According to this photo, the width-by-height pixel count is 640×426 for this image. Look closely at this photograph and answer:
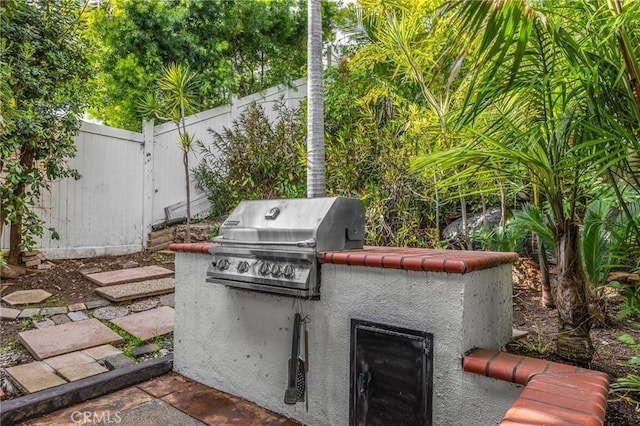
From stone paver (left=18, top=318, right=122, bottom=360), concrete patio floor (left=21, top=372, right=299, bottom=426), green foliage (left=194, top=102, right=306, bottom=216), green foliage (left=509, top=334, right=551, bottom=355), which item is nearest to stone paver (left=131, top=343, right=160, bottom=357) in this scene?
stone paver (left=18, top=318, right=122, bottom=360)

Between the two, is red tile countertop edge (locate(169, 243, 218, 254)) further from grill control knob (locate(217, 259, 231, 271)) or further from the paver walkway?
the paver walkway

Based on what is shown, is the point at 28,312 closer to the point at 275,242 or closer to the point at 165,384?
the point at 165,384

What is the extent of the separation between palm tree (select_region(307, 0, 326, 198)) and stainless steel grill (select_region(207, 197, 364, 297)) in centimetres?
45

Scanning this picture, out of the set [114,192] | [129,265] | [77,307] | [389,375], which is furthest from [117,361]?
[114,192]

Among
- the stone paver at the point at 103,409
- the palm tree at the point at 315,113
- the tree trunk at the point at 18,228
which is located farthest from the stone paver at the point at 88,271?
the palm tree at the point at 315,113

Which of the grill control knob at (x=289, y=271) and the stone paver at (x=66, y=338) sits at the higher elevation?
the grill control knob at (x=289, y=271)

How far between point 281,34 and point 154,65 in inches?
117

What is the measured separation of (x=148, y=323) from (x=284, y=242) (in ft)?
7.52

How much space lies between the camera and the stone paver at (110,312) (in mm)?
3985

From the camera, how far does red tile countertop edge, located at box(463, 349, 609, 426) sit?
3.98 feet

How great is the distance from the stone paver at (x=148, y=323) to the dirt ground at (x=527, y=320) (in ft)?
2.55

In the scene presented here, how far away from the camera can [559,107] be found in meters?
1.87

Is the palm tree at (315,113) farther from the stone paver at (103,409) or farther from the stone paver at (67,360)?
the stone paver at (67,360)

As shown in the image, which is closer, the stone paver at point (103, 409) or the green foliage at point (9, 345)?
the stone paver at point (103, 409)
